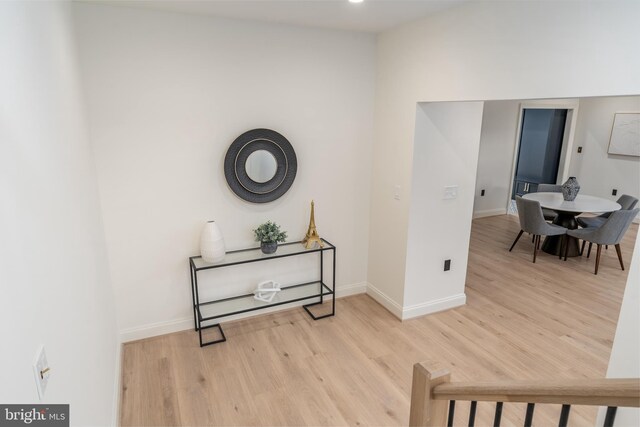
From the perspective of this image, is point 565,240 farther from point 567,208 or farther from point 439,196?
point 439,196

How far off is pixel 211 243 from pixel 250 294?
0.75m

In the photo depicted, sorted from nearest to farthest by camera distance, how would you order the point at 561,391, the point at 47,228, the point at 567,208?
the point at 561,391
the point at 47,228
the point at 567,208

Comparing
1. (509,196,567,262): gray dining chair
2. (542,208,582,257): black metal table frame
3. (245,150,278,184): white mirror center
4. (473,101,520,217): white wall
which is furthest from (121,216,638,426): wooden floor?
(473,101,520,217): white wall

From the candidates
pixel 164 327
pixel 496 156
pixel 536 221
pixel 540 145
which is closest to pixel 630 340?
pixel 164 327

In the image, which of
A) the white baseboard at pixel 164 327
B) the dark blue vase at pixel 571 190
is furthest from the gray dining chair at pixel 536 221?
the white baseboard at pixel 164 327

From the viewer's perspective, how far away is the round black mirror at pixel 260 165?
3227 millimetres

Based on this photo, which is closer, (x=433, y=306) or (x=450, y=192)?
(x=450, y=192)

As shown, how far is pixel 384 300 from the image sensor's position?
152 inches

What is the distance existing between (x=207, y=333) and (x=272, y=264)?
0.83 m

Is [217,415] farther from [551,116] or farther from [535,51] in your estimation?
[551,116]

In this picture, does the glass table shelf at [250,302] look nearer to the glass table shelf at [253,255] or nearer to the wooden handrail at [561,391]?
the glass table shelf at [253,255]

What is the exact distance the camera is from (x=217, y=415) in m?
2.47

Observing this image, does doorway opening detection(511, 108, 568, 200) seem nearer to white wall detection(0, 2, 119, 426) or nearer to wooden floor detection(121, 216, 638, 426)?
wooden floor detection(121, 216, 638, 426)

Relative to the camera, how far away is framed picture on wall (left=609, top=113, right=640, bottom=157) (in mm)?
6555
